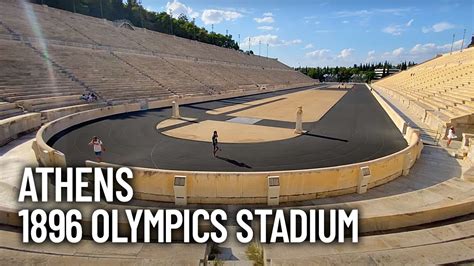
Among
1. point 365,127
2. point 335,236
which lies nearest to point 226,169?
point 335,236

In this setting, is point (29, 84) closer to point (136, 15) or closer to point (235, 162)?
point (235, 162)

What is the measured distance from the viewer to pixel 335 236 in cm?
686

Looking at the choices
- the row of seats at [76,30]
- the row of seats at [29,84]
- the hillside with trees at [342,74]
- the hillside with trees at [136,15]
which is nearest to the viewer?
the row of seats at [29,84]

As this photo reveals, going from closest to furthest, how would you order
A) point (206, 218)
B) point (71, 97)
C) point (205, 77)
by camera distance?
point (206, 218), point (71, 97), point (205, 77)

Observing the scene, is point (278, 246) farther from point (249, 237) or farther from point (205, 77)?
point (205, 77)

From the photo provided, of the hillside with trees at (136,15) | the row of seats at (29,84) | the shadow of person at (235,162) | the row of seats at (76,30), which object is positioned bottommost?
the shadow of person at (235,162)

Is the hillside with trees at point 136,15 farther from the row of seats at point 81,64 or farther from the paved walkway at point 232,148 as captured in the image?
the paved walkway at point 232,148

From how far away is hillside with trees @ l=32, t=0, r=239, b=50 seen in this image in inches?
3184

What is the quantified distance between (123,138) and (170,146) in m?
3.45

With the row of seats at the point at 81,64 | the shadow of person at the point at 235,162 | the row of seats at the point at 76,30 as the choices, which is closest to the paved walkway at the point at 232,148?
the shadow of person at the point at 235,162

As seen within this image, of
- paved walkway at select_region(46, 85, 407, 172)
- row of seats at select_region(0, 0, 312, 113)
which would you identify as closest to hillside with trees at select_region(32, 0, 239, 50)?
row of seats at select_region(0, 0, 312, 113)

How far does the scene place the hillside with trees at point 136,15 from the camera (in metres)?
80.9

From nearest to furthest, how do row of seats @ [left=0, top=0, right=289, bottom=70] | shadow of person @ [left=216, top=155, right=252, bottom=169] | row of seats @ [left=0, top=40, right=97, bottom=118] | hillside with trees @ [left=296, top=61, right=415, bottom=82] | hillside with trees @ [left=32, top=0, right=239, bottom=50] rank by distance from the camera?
shadow of person @ [left=216, top=155, right=252, bottom=169]
row of seats @ [left=0, top=40, right=97, bottom=118]
row of seats @ [left=0, top=0, right=289, bottom=70]
hillside with trees @ [left=32, top=0, right=239, bottom=50]
hillside with trees @ [left=296, top=61, right=415, bottom=82]

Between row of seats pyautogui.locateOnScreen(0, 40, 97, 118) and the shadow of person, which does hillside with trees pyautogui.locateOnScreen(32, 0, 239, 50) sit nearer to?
row of seats pyautogui.locateOnScreen(0, 40, 97, 118)
